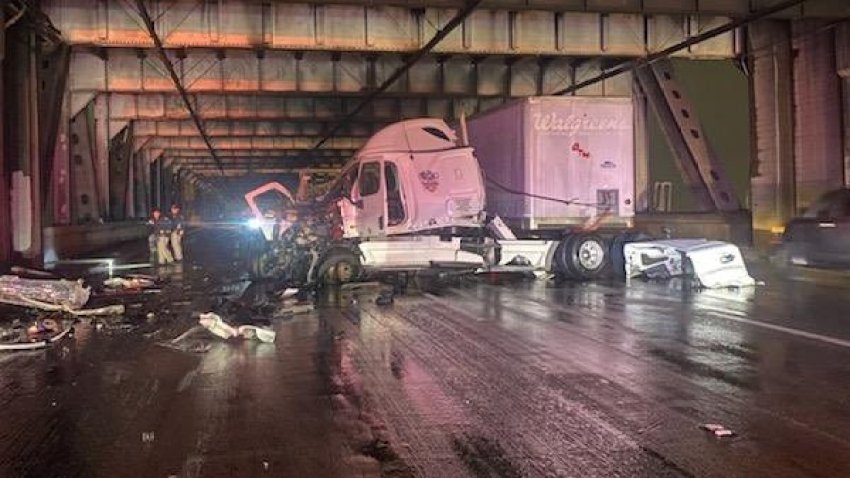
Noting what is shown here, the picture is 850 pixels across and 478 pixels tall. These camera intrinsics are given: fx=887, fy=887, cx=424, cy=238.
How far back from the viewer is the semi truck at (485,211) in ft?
59.2

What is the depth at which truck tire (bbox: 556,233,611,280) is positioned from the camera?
1845cm

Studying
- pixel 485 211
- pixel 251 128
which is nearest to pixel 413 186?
pixel 485 211

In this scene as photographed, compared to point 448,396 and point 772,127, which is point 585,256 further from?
point 448,396

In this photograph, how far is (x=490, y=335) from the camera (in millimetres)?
10859

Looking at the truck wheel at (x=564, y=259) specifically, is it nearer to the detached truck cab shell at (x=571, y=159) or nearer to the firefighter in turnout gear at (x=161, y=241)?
the detached truck cab shell at (x=571, y=159)

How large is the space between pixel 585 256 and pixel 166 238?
13.5 meters

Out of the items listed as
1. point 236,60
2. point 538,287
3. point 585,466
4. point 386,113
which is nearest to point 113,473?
point 585,466

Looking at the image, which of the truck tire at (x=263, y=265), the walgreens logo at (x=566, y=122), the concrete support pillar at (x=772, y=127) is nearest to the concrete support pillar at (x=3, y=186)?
the truck tire at (x=263, y=265)

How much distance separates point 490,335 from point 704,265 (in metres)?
7.03

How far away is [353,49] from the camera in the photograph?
922 inches

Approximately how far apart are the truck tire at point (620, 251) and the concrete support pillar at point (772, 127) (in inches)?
255

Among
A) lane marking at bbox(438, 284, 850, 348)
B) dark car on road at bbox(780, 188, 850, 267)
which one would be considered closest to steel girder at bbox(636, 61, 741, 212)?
dark car on road at bbox(780, 188, 850, 267)

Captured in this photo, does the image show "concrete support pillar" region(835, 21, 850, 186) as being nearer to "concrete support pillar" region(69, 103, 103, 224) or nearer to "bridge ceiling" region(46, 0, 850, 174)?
"bridge ceiling" region(46, 0, 850, 174)

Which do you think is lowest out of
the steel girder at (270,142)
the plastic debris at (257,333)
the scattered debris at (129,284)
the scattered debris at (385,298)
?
the plastic debris at (257,333)
